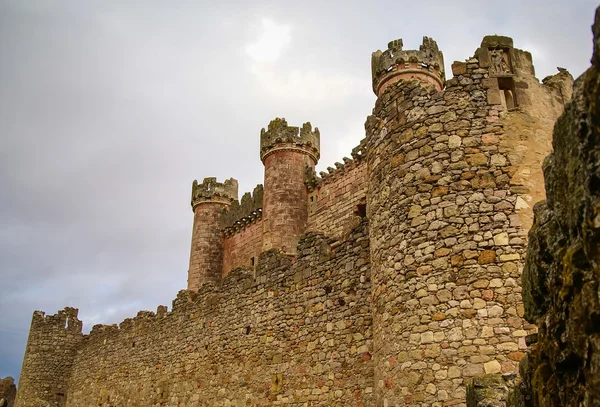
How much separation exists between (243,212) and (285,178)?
4.41 meters

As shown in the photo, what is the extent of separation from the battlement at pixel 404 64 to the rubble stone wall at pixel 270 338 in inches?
323

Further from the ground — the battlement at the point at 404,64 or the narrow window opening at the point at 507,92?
the battlement at the point at 404,64

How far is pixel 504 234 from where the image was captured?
7016mm

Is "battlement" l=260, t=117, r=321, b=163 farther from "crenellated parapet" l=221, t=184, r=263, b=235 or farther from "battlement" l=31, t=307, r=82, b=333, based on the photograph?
"battlement" l=31, t=307, r=82, b=333

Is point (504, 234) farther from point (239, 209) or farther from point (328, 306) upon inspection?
point (239, 209)

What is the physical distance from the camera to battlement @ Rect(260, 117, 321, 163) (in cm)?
2400

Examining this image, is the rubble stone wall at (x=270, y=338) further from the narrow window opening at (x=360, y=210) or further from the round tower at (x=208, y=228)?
the round tower at (x=208, y=228)

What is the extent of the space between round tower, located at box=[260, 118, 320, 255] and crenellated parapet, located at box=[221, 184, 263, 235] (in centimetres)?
249

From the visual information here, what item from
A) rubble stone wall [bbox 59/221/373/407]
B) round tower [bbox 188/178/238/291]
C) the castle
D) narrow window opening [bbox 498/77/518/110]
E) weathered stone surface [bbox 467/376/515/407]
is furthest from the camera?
round tower [bbox 188/178/238/291]

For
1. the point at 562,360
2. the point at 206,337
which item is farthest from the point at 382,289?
the point at 206,337

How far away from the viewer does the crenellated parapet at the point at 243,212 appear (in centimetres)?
2669

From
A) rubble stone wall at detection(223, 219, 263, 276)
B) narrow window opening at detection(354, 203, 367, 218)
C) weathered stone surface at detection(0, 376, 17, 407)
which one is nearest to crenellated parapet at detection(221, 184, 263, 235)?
rubble stone wall at detection(223, 219, 263, 276)

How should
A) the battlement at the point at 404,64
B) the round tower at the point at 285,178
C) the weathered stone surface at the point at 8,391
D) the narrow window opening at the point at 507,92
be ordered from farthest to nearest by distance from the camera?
the weathered stone surface at the point at 8,391 → the round tower at the point at 285,178 → the battlement at the point at 404,64 → the narrow window opening at the point at 507,92

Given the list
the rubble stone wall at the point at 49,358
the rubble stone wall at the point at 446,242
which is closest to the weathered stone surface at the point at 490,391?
the rubble stone wall at the point at 446,242
